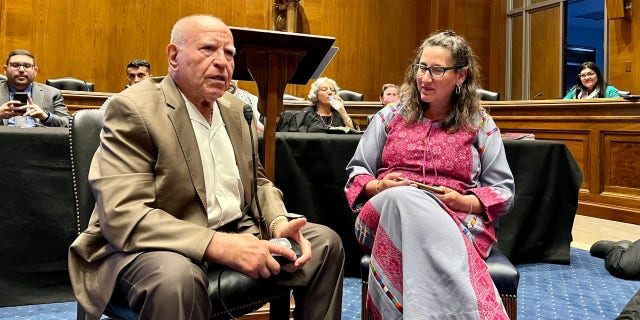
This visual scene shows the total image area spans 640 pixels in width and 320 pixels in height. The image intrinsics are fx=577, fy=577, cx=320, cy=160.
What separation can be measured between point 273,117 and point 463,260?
0.93 meters

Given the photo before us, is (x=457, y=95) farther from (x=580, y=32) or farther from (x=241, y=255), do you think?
(x=580, y=32)

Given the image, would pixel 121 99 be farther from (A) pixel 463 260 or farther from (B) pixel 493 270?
(B) pixel 493 270

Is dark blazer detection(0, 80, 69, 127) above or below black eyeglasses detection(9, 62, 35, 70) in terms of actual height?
below

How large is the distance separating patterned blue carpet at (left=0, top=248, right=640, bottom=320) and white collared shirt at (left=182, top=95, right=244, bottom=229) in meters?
1.03

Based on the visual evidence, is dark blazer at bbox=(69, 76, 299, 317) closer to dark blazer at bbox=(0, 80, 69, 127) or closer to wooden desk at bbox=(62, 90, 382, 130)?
dark blazer at bbox=(0, 80, 69, 127)

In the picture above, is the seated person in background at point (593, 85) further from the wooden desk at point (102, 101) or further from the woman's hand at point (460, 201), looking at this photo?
the woman's hand at point (460, 201)

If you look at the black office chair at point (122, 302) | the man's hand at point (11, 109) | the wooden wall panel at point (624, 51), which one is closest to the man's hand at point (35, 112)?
the man's hand at point (11, 109)

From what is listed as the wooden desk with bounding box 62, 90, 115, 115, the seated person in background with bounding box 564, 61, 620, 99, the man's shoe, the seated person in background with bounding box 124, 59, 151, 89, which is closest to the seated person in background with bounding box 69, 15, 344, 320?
the man's shoe

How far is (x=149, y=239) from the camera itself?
4.62ft

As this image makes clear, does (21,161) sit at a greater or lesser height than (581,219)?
greater

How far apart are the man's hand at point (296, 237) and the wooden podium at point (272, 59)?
2.18 feet

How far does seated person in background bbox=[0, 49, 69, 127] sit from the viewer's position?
12.5 feet

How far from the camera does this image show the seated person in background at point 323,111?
492 centimetres

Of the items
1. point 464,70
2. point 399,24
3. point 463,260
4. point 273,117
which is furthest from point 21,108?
point 399,24
